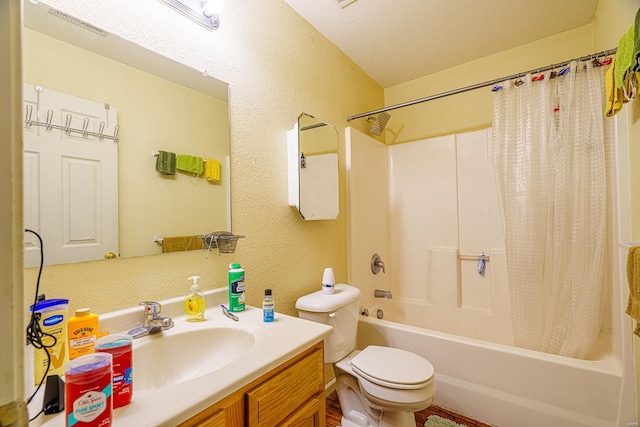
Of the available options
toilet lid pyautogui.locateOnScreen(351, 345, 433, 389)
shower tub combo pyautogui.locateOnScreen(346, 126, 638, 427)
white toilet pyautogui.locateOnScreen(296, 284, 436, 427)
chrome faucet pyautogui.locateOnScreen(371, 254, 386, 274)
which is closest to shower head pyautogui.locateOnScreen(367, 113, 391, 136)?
shower tub combo pyautogui.locateOnScreen(346, 126, 638, 427)

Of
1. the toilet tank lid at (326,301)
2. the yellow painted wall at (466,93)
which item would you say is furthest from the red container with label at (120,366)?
the yellow painted wall at (466,93)

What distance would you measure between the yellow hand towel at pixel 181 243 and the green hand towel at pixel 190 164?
0.27 metres

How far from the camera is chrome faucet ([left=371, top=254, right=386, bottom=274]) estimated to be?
7.43 ft

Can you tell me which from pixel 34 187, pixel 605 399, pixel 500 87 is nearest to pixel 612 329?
pixel 605 399

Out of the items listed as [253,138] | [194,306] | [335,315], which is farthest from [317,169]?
[194,306]

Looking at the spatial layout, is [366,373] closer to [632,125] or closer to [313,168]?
[313,168]

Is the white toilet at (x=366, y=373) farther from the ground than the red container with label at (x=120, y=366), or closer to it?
closer to it

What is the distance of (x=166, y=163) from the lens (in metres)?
1.05

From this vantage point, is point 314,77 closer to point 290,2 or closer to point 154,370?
point 290,2

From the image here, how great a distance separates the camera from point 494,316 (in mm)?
2068

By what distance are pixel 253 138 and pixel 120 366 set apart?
1031mm

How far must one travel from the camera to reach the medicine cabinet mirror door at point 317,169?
1.55 meters

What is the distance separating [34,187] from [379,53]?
2.12m

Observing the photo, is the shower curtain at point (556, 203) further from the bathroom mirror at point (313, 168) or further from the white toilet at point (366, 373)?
the bathroom mirror at point (313, 168)
